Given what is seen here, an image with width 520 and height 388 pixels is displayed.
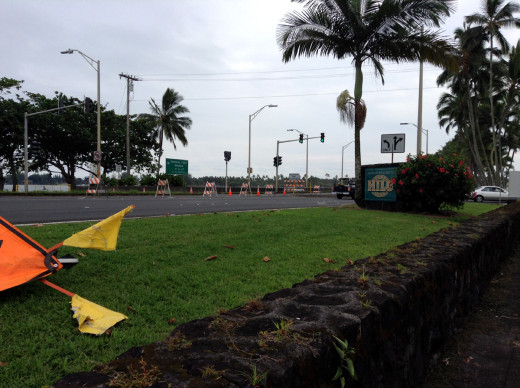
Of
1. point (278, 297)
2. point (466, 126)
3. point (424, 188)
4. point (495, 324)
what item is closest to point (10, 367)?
point (278, 297)

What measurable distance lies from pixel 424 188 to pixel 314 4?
7.37 meters

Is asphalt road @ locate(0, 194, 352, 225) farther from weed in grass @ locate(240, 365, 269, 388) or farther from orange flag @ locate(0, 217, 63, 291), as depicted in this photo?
weed in grass @ locate(240, 365, 269, 388)

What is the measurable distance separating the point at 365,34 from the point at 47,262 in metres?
12.7

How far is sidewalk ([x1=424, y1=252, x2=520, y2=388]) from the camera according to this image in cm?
277

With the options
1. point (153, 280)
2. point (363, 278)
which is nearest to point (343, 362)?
point (363, 278)

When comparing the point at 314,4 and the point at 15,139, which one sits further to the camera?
the point at 15,139

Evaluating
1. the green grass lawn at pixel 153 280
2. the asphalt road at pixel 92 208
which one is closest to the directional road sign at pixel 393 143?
the asphalt road at pixel 92 208

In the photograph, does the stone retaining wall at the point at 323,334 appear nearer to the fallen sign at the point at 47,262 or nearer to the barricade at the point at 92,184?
the fallen sign at the point at 47,262

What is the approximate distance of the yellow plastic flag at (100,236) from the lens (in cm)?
316

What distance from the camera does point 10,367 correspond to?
199 cm

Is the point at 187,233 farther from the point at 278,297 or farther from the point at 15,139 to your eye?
the point at 15,139

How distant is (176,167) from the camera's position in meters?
35.5

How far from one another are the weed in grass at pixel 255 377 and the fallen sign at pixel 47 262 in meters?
1.55

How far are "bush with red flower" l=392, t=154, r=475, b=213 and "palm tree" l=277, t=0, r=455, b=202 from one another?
76.9 inches
